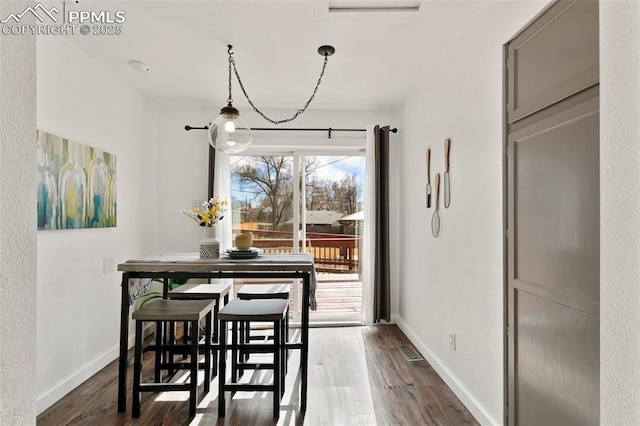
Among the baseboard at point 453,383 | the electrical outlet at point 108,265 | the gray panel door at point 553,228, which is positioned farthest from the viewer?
the electrical outlet at point 108,265

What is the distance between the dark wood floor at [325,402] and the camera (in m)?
2.28

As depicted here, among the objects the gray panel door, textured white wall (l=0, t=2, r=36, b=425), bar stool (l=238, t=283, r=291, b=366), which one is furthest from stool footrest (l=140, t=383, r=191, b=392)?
the gray panel door

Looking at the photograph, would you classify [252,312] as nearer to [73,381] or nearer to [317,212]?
[73,381]

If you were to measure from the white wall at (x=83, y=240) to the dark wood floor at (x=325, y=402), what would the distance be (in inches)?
8.8

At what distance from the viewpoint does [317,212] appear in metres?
4.41

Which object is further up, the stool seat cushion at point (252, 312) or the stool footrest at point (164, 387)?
the stool seat cushion at point (252, 312)

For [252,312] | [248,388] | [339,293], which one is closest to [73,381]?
[248,388]

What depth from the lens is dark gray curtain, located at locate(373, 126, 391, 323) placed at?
4.13 meters

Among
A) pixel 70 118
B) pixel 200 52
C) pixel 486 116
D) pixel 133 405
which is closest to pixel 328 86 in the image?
pixel 200 52

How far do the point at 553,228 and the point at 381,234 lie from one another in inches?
103

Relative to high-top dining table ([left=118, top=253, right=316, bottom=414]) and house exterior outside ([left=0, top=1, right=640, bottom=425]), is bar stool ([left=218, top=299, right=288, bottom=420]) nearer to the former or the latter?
high-top dining table ([left=118, top=253, right=316, bottom=414])

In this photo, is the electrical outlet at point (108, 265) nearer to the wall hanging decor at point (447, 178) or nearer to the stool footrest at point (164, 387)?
the stool footrest at point (164, 387)

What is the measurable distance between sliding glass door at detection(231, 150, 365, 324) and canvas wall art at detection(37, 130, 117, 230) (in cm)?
146
